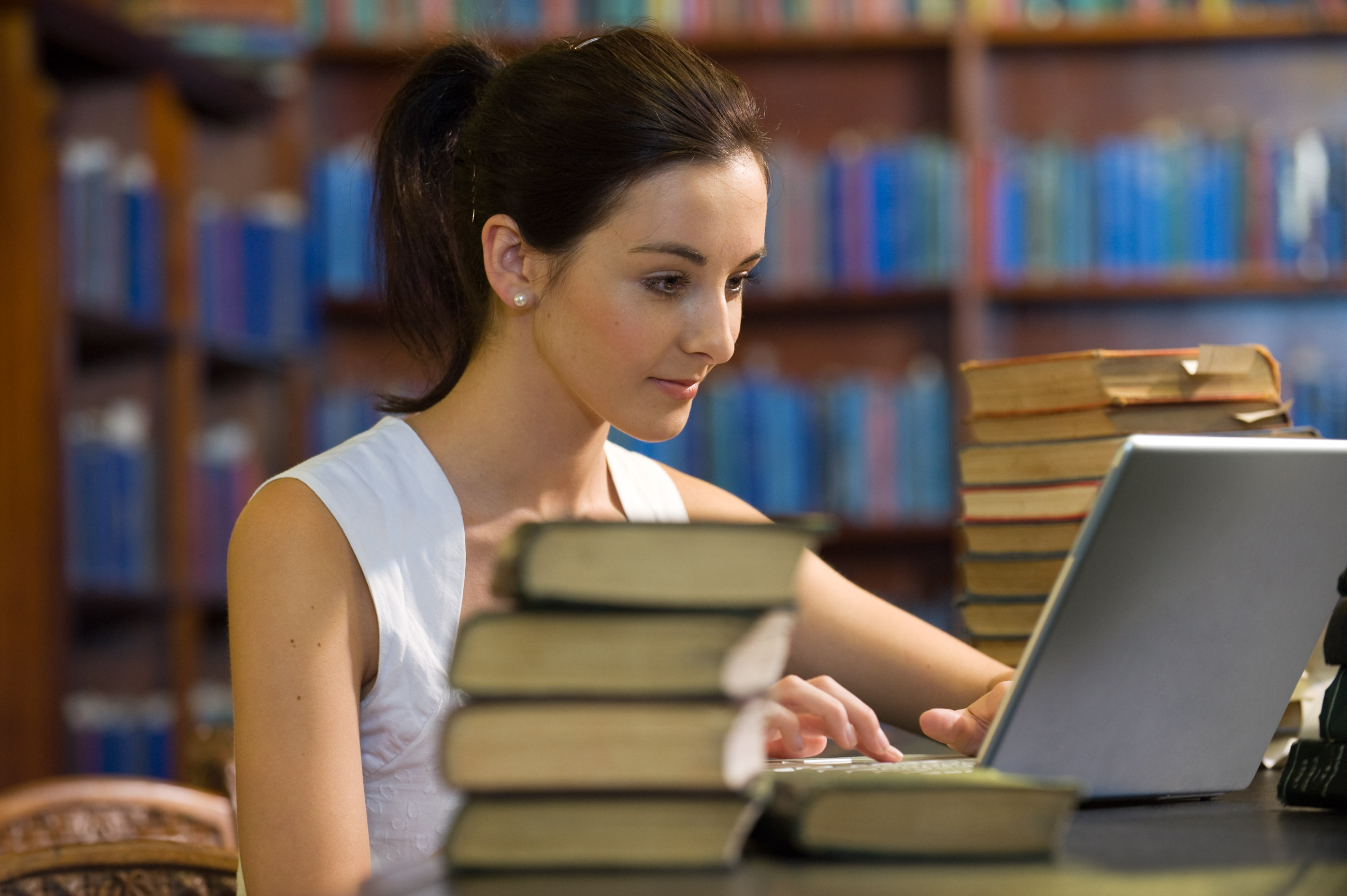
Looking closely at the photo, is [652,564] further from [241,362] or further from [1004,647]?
[241,362]

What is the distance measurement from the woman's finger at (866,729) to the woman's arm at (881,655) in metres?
0.29

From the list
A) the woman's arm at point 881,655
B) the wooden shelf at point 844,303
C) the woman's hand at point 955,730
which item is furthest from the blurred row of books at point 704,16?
the woman's hand at point 955,730

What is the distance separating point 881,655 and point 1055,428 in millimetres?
281

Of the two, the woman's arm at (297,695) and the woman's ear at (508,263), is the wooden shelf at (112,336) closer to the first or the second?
the woman's ear at (508,263)

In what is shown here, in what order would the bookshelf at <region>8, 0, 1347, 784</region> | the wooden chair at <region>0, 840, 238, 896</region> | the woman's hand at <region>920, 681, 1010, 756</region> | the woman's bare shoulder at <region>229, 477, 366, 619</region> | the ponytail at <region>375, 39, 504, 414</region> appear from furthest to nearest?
the bookshelf at <region>8, 0, 1347, 784</region> < the ponytail at <region>375, 39, 504, 414</region> < the wooden chair at <region>0, 840, 238, 896</region> < the woman's bare shoulder at <region>229, 477, 366, 619</region> < the woman's hand at <region>920, 681, 1010, 756</region>

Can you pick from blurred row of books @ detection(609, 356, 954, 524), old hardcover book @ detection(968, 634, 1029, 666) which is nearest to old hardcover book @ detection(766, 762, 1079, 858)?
old hardcover book @ detection(968, 634, 1029, 666)

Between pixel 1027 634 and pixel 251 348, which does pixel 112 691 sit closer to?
pixel 251 348

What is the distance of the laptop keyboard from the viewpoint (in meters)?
0.77

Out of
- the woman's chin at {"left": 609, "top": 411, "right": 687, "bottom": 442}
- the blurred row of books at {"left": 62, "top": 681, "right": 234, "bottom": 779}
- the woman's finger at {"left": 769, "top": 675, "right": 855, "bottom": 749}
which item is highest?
the woman's chin at {"left": 609, "top": 411, "right": 687, "bottom": 442}

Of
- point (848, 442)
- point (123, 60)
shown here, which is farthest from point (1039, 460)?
point (123, 60)

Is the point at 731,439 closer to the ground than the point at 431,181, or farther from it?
closer to the ground

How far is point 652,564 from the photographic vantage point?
20.6 inches

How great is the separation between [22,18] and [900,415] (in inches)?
66.0

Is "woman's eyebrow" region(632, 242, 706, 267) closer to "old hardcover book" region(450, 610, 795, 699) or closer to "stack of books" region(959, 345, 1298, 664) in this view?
"stack of books" region(959, 345, 1298, 664)
